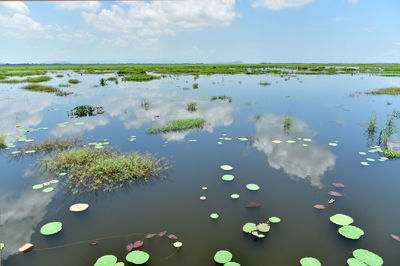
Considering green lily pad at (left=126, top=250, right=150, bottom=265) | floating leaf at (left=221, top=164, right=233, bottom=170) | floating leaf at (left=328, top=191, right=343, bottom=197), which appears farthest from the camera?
floating leaf at (left=221, top=164, right=233, bottom=170)

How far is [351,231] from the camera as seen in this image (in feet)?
16.7

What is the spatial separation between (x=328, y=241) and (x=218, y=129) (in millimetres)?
8739

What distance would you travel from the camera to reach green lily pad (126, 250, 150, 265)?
4.42 m

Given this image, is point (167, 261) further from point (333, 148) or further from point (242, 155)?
point (333, 148)

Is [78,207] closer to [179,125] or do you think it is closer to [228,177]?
[228,177]

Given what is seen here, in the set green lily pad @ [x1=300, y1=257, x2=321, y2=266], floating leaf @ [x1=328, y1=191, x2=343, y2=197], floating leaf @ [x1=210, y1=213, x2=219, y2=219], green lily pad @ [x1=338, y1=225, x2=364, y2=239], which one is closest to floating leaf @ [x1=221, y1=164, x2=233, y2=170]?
floating leaf @ [x1=210, y1=213, x2=219, y2=219]

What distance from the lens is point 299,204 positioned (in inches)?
241

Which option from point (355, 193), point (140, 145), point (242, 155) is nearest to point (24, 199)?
point (140, 145)

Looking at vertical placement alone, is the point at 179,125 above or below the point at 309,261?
above

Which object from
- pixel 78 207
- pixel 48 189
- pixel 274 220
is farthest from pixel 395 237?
pixel 48 189

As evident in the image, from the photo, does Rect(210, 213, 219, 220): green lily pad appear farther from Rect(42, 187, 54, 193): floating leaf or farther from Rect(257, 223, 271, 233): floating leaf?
Rect(42, 187, 54, 193): floating leaf

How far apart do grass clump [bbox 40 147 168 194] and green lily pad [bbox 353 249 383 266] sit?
590 centimetres

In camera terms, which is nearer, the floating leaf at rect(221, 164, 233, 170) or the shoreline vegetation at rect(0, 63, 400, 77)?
the floating leaf at rect(221, 164, 233, 170)

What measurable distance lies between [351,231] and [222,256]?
307cm
